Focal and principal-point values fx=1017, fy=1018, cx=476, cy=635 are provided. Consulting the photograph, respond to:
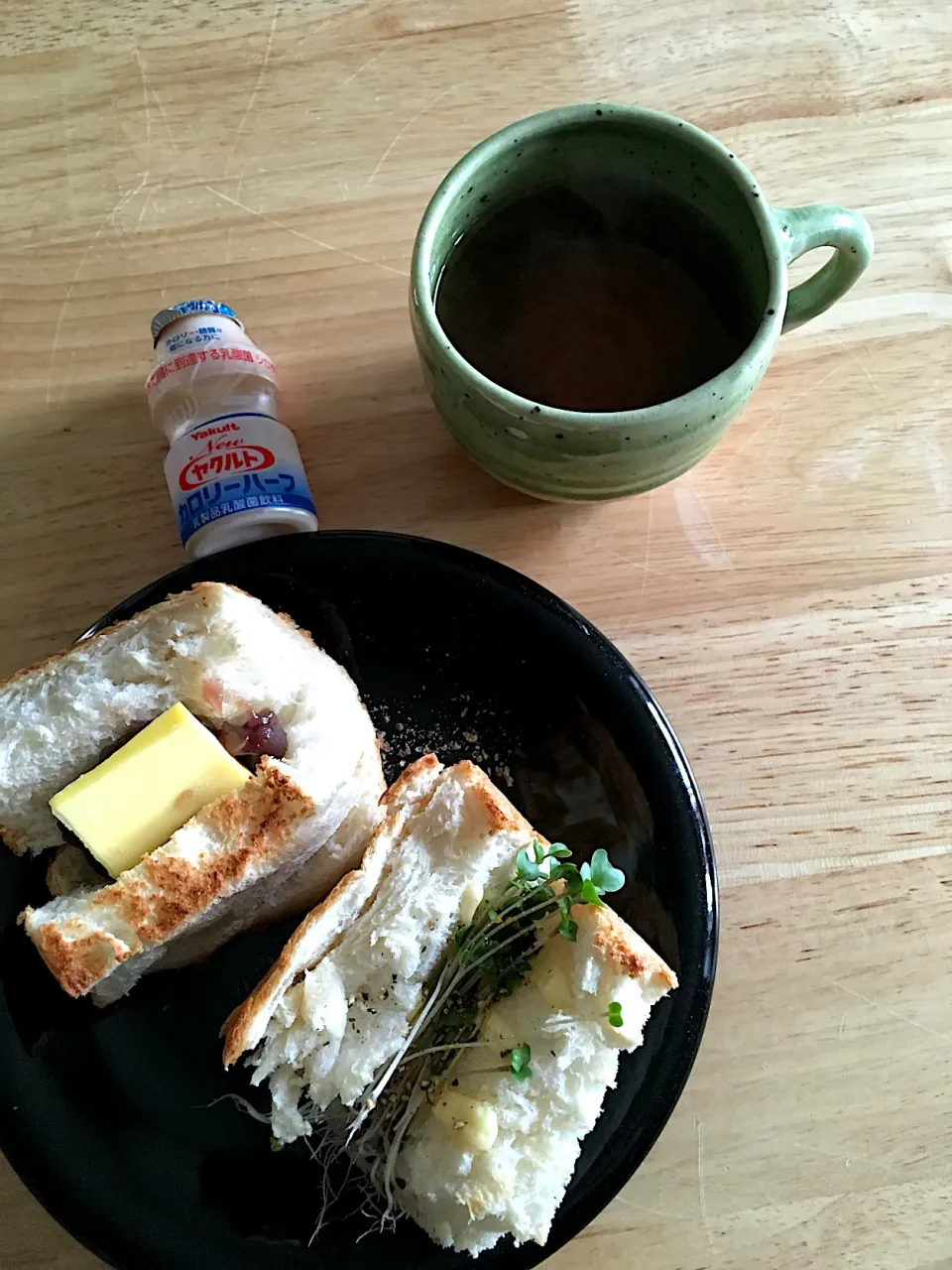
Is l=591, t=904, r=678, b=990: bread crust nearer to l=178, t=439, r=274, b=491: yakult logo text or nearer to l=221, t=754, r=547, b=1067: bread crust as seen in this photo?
l=221, t=754, r=547, b=1067: bread crust

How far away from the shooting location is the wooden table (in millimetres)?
1049

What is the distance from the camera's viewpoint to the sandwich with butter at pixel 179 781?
92 centimetres

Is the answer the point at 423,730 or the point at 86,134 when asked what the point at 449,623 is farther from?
the point at 86,134

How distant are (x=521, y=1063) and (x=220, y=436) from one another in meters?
0.70

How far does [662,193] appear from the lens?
1021 millimetres

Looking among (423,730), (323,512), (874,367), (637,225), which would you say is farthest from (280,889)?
(874,367)

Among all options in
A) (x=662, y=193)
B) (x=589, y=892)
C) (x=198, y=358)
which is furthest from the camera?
(x=198, y=358)

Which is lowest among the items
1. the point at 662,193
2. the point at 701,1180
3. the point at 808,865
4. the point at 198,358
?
the point at 701,1180

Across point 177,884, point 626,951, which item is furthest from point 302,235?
point 626,951

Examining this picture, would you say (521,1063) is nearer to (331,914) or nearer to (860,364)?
(331,914)

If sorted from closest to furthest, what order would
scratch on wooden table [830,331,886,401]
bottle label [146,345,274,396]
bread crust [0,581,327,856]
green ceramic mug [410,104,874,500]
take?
green ceramic mug [410,104,874,500] < bread crust [0,581,327,856] < bottle label [146,345,274,396] < scratch on wooden table [830,331,886,401]

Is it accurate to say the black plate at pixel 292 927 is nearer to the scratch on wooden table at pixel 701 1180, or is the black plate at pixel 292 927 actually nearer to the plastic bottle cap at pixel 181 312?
the scratch on wooden table at pixel 701 1180

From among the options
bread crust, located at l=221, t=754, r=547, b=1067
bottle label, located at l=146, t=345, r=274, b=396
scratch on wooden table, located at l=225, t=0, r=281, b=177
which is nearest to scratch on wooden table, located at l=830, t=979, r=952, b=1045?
bread crust, located at l=221, t=754, r=547, b=1067

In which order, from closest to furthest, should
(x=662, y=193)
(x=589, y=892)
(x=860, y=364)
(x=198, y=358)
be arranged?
(x=589, y=892), (x=662, y=193), (x=198, y=358), (x=860, y=364)
